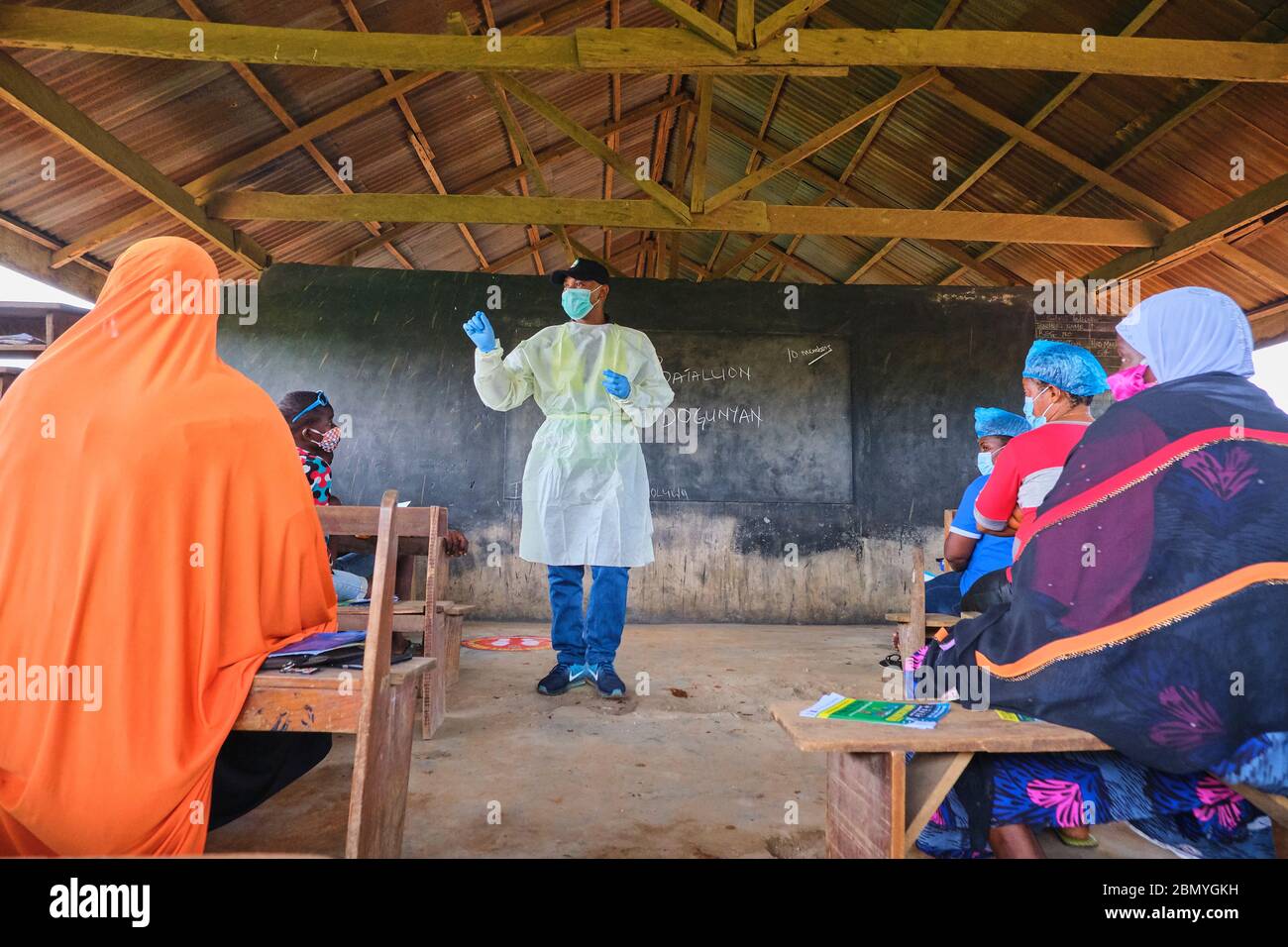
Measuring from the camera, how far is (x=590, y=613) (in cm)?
338

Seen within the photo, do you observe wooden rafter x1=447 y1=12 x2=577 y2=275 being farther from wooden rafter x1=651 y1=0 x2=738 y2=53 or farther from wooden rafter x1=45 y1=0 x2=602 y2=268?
wooden rafter x1=651 y1=0 x2=738 y2=53

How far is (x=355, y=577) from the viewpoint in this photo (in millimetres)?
3125

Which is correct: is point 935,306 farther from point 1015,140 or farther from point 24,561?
point 24,561

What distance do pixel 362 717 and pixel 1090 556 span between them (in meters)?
1.33

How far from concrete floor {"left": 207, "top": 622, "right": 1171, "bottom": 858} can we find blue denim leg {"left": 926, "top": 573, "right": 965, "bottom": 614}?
50 centimetres

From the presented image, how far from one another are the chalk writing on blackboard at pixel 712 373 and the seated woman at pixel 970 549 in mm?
2597

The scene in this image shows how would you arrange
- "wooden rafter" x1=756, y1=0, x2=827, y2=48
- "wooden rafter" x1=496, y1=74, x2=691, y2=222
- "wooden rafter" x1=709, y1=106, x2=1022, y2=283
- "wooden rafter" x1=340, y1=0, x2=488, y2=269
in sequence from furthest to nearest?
"wooden rafter" x1=709, y1=106, x2=1022, y2=283, "wooden rafter" x1=496, y1=74, x2=691, y2=222, "wooden rafter" x1=340, y1=0, x2=488, y2=269, "wooden rafter" x1=756, y1=0, x2=827, y2=48

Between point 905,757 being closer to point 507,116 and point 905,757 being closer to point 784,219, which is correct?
point 784,219

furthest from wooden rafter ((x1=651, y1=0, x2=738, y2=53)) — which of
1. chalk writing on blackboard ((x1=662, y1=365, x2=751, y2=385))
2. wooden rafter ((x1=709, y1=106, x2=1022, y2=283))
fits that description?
wooden rafter ((x1=709, y1=106, x2=1022, y2=283))

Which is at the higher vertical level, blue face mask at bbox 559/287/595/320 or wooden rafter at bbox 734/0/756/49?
wooden rafter at bbox 734/0/756/49

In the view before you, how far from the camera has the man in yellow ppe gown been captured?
3340 millimetres

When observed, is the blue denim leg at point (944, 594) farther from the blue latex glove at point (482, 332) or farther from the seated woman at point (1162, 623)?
the blue latex glove at point (482, 332)
